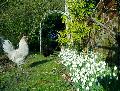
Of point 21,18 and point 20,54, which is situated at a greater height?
point 21,18

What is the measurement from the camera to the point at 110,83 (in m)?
8.17

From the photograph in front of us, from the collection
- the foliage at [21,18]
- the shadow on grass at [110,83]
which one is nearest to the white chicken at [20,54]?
the foliage at [21,18]

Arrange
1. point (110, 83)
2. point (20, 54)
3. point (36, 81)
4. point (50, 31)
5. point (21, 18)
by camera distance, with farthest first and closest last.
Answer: point (50, 31) → point (21, 18) → point (20, 54) → point (36, 81) → point (110, 83)

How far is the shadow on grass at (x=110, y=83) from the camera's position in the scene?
8.04 metres

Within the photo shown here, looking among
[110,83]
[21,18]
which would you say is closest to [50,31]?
[21,18]

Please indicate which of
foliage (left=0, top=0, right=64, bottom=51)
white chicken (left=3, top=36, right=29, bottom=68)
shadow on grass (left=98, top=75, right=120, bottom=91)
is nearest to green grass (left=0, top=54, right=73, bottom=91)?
white chicken (left=3, top=36, right=29, bottom=68)

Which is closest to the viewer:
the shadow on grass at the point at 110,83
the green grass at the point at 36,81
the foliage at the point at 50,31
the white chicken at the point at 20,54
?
the shadow on grass at the point at 110,83

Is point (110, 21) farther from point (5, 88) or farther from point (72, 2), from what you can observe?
point (5, 88)

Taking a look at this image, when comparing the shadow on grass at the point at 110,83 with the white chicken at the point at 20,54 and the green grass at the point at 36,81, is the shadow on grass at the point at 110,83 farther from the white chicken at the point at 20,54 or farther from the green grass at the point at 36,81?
the white chicken at the point at 20,54

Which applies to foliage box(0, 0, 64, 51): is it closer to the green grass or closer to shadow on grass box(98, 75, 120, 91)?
the green grass

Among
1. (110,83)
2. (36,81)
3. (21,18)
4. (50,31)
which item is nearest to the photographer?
(110,83)

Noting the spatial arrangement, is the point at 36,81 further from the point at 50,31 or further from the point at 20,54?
the point at 50,31

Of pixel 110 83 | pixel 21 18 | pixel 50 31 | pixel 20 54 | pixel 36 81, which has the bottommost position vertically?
pixel 36 81

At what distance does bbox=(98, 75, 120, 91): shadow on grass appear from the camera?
8.04 meters
